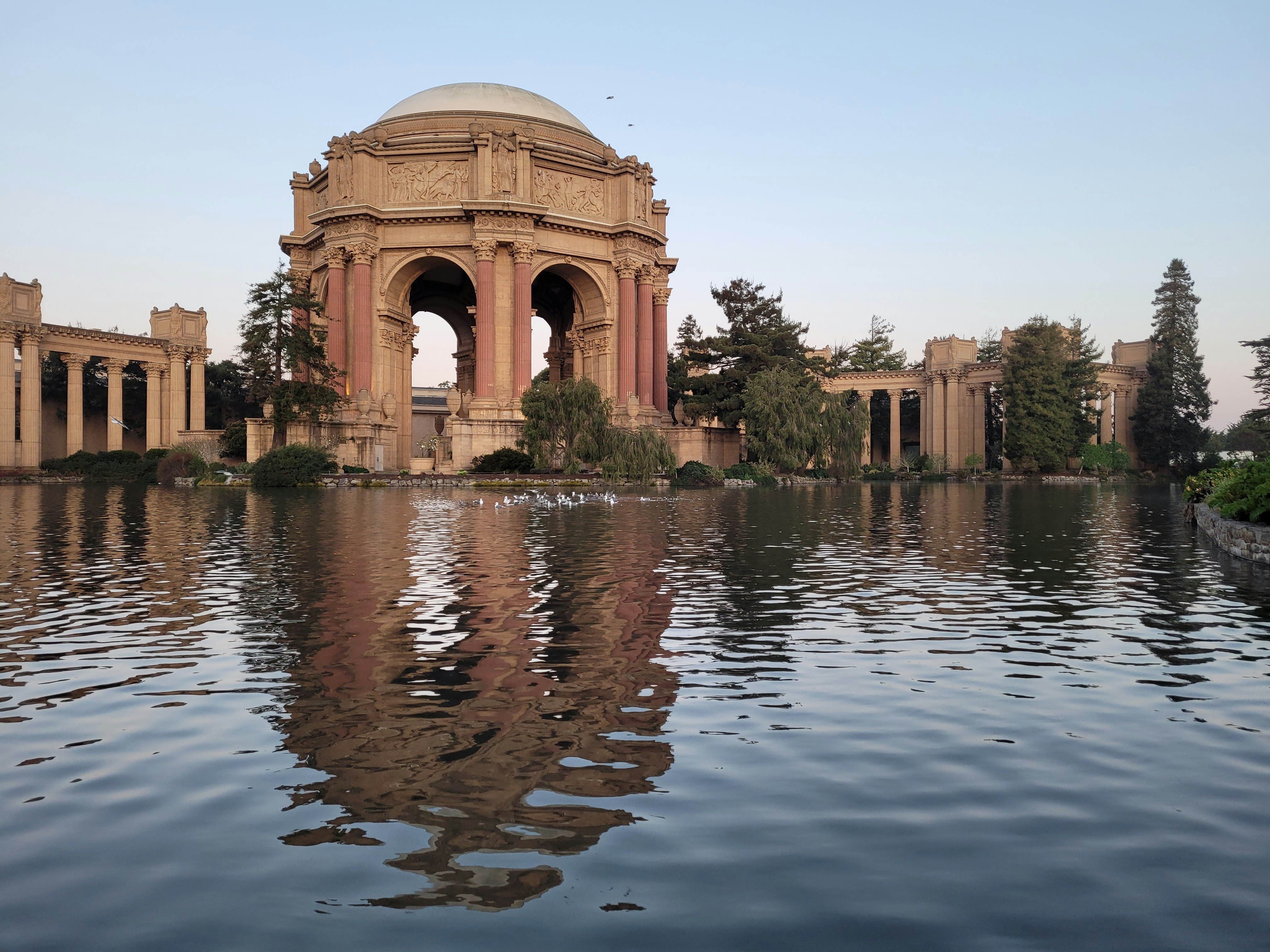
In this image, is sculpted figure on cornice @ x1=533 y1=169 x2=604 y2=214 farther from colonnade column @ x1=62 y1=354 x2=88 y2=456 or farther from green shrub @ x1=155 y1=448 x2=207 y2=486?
colonnade column @ x1=62 y1=354 x2=88 y2=456

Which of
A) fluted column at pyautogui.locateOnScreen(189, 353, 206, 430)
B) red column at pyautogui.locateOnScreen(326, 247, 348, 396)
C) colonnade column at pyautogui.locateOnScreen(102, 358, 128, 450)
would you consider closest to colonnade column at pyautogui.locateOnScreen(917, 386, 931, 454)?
red column at pyautogui.locateOnScreen(326, 247, 348, 396)

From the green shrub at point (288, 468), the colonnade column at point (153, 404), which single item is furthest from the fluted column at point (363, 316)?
the colonnade column at point (153, 404)

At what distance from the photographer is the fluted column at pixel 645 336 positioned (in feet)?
205

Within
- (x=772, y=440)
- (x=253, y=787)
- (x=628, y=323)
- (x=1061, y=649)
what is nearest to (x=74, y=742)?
(x=253, y=787)

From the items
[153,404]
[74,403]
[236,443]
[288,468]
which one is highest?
[153,404]

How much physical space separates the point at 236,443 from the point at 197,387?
76.5 feet

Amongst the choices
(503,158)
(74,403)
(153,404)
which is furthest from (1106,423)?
(74,403)

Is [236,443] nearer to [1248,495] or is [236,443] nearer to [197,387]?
[197,387]

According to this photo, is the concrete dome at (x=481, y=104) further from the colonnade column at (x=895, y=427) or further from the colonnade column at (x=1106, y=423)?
the colonnade column at (x=1106, y=423)

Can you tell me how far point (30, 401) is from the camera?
198 feet

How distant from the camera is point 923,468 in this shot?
253 feet

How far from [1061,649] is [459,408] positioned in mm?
48660

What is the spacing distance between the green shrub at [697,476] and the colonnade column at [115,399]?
40615 millimetres

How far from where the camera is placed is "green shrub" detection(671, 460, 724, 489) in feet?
159
